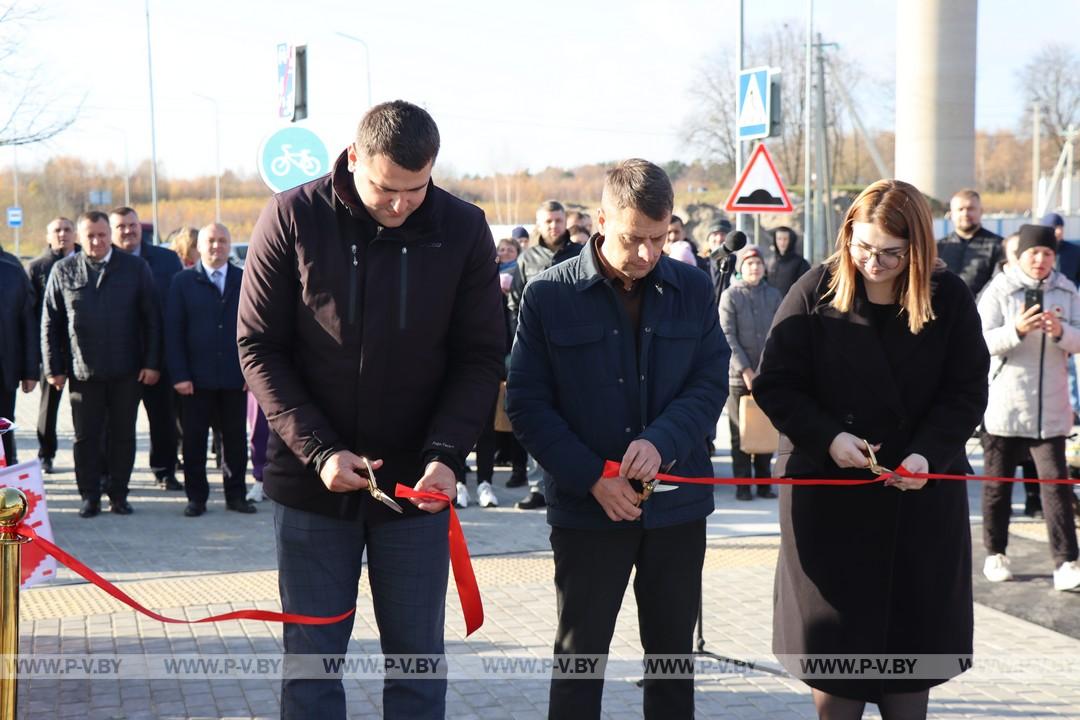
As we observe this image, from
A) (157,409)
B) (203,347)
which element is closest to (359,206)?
(203,347)

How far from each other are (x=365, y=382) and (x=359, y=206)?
51 centimetres

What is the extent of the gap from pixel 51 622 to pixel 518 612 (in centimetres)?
235

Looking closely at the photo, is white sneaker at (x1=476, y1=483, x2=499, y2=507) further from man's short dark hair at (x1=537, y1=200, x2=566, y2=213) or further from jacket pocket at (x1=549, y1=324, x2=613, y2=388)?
jacket pocket at (x1=549, y1=324, x2=613, y2=388)

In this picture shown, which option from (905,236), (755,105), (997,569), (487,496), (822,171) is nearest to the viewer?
(905,236)

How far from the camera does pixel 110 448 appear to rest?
29.6 ft

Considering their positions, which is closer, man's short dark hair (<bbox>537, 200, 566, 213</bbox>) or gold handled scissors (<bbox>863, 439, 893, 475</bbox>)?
gold handled scissors (<bbox>863, 439, 893, 475</bbox>)

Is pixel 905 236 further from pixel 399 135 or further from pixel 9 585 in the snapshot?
pixel 9 585

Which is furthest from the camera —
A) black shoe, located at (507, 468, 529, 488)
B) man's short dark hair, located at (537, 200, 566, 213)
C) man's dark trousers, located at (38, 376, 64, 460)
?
man's dark trousers, located at (38, 376, 64, 460)

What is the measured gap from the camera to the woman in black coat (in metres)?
3.99

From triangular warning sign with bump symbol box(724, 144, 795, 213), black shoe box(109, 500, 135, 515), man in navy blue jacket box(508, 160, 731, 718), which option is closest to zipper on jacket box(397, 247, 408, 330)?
man in navy blue jacket box(508, 160, 731, 718)

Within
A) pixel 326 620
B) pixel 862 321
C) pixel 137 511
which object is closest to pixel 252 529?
pixel 137 511

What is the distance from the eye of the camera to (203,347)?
29.4 ft

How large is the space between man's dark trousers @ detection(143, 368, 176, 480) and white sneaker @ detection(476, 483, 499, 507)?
2.66 m

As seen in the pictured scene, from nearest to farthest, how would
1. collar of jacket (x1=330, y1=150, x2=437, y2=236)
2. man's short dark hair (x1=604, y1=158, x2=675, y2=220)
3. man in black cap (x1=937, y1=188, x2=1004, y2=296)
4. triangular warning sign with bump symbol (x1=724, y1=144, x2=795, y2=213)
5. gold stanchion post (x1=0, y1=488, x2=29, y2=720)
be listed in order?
gold stanchion post (x1=0, y1=488, x2=29, y2=720) < collar of jacket (x1=330, y1=150, x2=437, y2=236) < man's short dark hair (x1=604, y1=158, x2=675, y2=220) < man in black cap (x1=937, y1=188, x2=1004, y2=296) < triangular warning sign with bump symbol (x1=724, y1=144, x2=795, y2=213)
